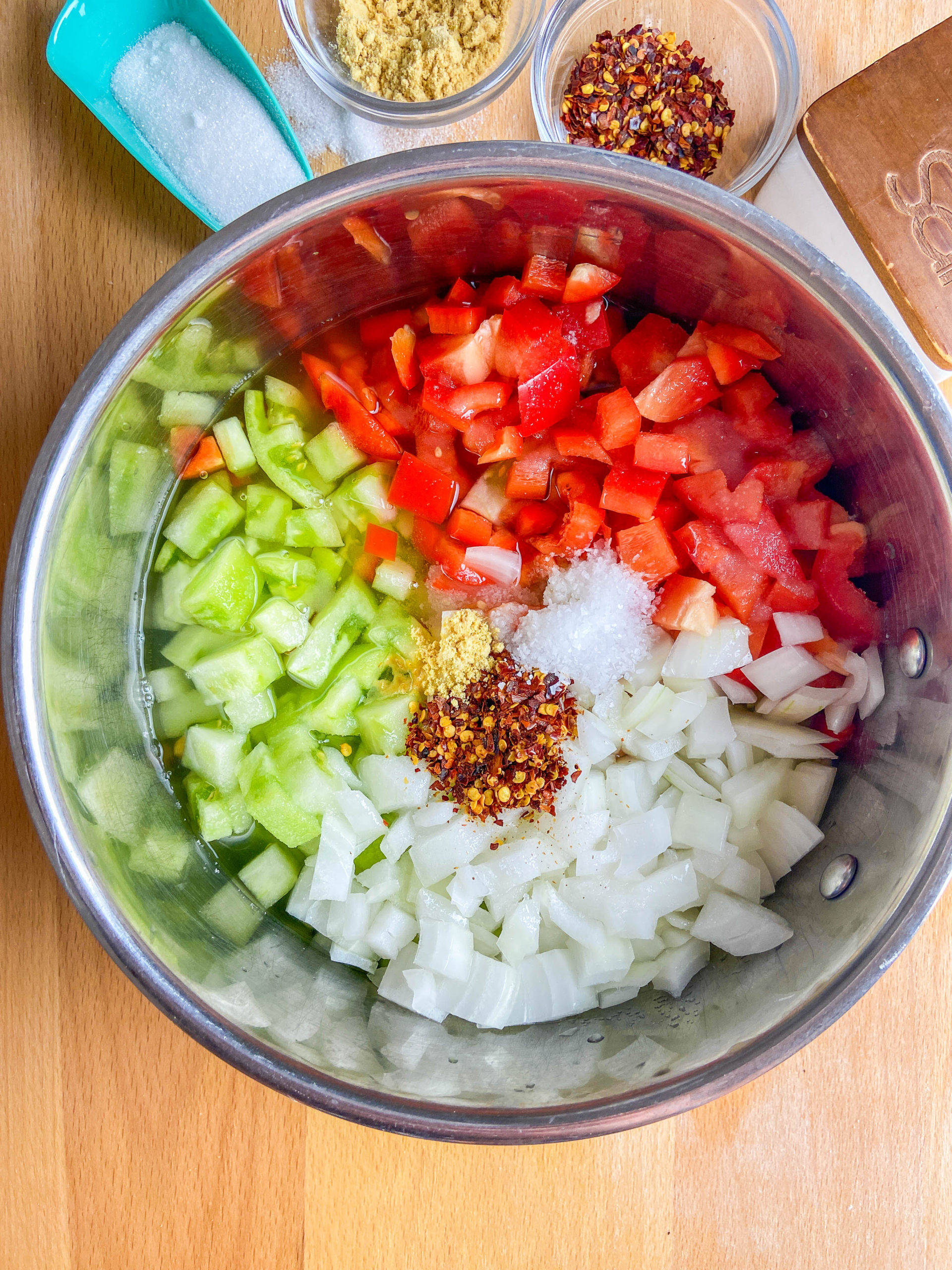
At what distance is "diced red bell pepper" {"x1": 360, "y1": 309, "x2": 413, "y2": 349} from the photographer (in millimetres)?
1179

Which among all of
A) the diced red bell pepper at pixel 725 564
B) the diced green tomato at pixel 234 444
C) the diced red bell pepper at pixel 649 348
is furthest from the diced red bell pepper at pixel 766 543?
the diced green tomato at pixel 234 444

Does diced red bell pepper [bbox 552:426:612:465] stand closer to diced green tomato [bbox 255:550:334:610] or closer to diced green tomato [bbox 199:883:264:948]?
diced green tomato [bbox 255:550:334:610]

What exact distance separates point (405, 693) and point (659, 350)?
57 cm

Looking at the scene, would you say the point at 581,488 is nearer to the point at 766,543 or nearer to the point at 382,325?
the point at 766,543

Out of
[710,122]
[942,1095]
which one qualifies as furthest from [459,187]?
[942,1095]

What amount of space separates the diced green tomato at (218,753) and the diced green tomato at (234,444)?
0.36 meters

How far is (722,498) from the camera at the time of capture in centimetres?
112

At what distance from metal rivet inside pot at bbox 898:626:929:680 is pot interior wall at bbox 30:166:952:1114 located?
1cm

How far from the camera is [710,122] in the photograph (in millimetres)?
1191

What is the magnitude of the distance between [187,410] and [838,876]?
1.01 metres

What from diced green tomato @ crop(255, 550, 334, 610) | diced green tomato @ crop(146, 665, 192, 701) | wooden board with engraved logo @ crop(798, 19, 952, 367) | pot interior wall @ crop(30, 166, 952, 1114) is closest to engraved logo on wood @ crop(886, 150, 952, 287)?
wooden board with engraved logo @ crop(798, 19, 952, 367)

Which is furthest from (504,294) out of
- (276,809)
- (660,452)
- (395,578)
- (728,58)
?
(276,809)

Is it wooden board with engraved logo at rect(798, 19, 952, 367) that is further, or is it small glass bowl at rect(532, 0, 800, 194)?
small glass bowl at rect(532, 0, 800, 194)

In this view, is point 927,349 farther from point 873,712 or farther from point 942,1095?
point 942,1095
